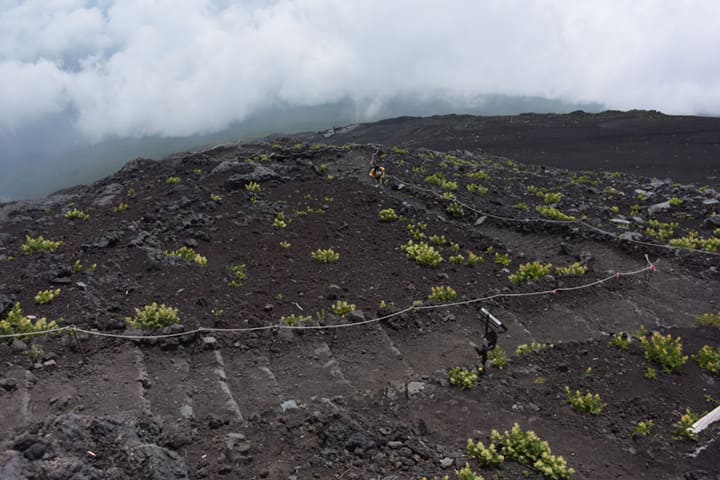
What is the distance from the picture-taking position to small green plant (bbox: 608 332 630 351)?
10.2 meters

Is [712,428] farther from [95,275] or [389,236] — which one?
[95,275]

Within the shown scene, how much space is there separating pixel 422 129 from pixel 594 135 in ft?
80.2

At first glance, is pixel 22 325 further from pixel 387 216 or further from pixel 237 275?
pixel 387 216

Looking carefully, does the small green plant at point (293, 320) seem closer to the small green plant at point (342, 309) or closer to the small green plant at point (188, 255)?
the small green plant at point (342, 309)

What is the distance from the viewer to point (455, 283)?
13375 millimetres

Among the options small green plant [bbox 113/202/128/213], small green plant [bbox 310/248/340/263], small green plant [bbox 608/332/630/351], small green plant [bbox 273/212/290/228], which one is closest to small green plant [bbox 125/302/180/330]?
small green plant [bbox 310/248/340/263]

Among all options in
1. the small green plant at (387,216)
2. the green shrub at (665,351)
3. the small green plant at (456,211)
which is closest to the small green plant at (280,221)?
the small green plant at (387,216)

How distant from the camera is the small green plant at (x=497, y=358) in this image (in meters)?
9.80

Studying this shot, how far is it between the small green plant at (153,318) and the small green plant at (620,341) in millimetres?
9557

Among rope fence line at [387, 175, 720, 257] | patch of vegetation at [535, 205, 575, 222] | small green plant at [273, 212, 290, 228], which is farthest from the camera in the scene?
patch of vegetation at [535, 205, 575, 222]

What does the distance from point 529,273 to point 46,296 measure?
12.3m

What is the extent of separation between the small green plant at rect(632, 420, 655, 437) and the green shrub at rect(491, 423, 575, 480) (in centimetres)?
165

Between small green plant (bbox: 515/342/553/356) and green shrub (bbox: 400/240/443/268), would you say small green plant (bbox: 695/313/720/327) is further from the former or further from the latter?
green shrub (bbox: 400/240/443/268)

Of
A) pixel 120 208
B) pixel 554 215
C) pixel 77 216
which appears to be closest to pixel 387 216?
pixel 554 215
